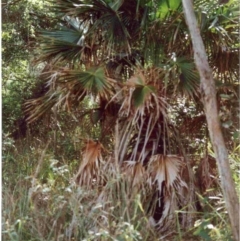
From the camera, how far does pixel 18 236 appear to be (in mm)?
3518

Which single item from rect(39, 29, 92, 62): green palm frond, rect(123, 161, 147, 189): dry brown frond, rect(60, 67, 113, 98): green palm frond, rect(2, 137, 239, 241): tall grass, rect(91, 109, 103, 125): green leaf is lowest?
rect(2, 137, 239, 241): tall grass

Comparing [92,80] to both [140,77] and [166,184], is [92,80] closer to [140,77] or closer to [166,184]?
[140,77]

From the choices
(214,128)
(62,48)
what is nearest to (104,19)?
(62,48)

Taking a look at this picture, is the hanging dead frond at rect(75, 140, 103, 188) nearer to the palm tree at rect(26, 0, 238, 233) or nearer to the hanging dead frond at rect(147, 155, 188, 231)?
the palm tree at rect(26, 0, 238, 233)

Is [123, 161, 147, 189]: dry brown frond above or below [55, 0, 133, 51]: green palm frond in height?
below

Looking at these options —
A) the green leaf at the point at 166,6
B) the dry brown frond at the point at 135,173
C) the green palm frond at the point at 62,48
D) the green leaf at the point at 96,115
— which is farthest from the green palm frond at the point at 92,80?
the green leaf at the point at 166,6

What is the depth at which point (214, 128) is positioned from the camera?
3.33 m

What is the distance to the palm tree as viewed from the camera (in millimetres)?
4258

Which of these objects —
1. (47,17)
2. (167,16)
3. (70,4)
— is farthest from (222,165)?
(47,17)

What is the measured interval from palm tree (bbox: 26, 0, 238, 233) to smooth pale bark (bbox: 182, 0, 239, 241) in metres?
0.83

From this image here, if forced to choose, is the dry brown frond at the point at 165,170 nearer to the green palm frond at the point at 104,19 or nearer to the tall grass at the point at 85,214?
the tall grass at the point at 85,214

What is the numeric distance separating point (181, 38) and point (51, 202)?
5.99 ft

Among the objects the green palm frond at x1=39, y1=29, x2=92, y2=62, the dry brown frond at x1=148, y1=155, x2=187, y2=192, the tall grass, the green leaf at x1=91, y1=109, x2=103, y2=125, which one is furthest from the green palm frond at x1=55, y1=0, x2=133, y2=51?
the tall grass

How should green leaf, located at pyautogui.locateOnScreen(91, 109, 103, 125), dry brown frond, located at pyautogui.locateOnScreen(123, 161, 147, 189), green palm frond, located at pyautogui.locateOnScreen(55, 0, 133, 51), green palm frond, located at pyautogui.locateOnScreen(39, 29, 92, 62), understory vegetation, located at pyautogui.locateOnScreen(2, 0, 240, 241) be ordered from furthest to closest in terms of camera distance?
green leaf, located at pyautogui.locateOnScreen(91, 109, 103, 125) → green palm frond, located at pyautogui.locateOnScreen(39, 29, 92, 62) → green palm frond, located at pyautogui.locateOnScreen(55, 0, 133, 51) → dry brown frond, located at pyautogui.locateOnScreen(123, 161, 147, 189) → understory vegetation, located at pyautogui.locateOnScreen(2, 0, 240, 241)
